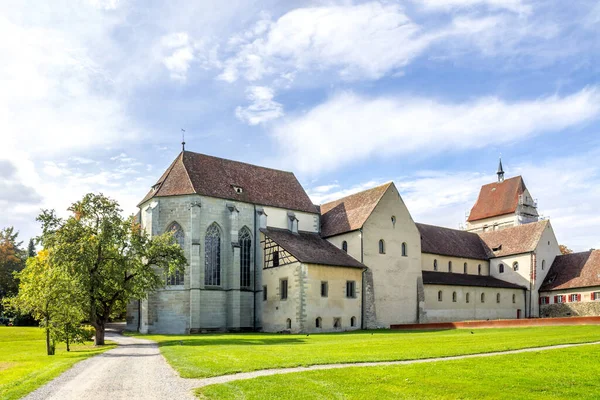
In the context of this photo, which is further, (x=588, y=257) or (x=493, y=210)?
(x=493, y=210)

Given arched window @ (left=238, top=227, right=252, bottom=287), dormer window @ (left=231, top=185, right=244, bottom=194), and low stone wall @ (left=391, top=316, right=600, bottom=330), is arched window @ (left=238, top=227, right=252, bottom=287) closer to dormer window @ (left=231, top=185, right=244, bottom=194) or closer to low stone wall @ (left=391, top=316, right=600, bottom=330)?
dormer window @ (left=231, top=185, right=244, bottom=194)

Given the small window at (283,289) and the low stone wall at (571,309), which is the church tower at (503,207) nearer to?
the low stone wall at (571,309)

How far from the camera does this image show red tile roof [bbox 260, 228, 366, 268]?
4734 cm

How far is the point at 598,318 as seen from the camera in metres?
36.9

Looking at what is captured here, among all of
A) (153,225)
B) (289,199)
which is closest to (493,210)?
(289,199)

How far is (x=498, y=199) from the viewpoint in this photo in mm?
85250

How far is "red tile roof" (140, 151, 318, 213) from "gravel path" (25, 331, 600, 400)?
1091 inches

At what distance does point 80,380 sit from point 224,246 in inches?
1289

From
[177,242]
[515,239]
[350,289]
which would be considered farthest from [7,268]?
[515,239]

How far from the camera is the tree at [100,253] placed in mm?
35125

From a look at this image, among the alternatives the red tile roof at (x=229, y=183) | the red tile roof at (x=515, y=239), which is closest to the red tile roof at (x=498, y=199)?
the red tile roof at (x=515, y=239)

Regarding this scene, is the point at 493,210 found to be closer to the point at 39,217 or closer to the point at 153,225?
the point at 153,225

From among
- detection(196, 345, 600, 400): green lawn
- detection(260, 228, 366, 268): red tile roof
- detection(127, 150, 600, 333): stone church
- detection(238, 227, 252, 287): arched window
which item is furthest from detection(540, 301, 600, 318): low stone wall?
detection(196, 345, 600, 400): green lawn

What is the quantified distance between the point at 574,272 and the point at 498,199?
25636 millimetres
